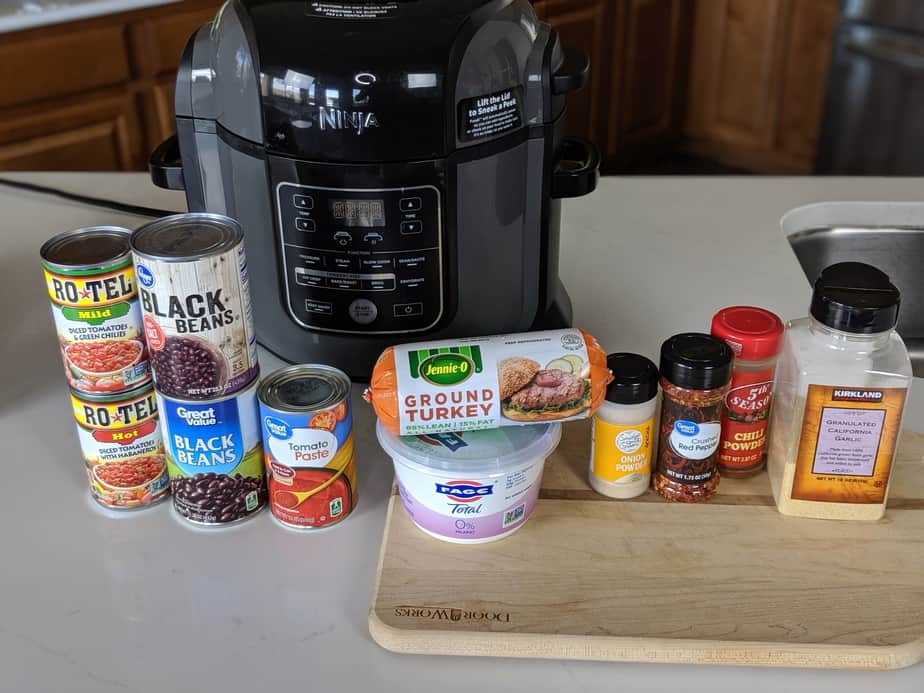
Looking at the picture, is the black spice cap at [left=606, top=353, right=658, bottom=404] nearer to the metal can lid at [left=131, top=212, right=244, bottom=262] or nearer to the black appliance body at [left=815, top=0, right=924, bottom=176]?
the metal can lid at [left=131, top=212, right=244, bottom=262]

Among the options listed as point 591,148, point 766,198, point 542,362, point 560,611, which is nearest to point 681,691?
point 560,611

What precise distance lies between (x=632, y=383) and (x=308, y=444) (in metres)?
0.23

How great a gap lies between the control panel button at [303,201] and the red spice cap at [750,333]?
32cm

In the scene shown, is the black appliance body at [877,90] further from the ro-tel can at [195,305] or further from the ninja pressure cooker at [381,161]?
the ro-tel can at [195,305]

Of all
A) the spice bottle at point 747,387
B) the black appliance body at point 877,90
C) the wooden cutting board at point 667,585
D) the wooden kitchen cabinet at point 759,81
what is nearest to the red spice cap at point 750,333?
the spice bottle at point 747,387

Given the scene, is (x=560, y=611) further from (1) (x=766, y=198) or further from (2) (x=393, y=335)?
(1) (x=766, y=198)

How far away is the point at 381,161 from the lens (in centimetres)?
77

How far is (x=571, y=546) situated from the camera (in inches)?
28.0

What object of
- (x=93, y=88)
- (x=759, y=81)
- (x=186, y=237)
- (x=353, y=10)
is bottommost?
(x=759, y=81)

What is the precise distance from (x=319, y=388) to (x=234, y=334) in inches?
2.9

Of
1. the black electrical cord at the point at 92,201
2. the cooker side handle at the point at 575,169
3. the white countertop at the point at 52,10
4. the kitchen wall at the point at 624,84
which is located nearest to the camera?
the cooker side handle at the point at 575,169

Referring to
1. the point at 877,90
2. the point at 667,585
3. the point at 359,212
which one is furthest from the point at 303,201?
the point at 877,90

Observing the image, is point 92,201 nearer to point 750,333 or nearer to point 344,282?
point 344,282

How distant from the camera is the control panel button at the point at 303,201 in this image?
2.60 ft
